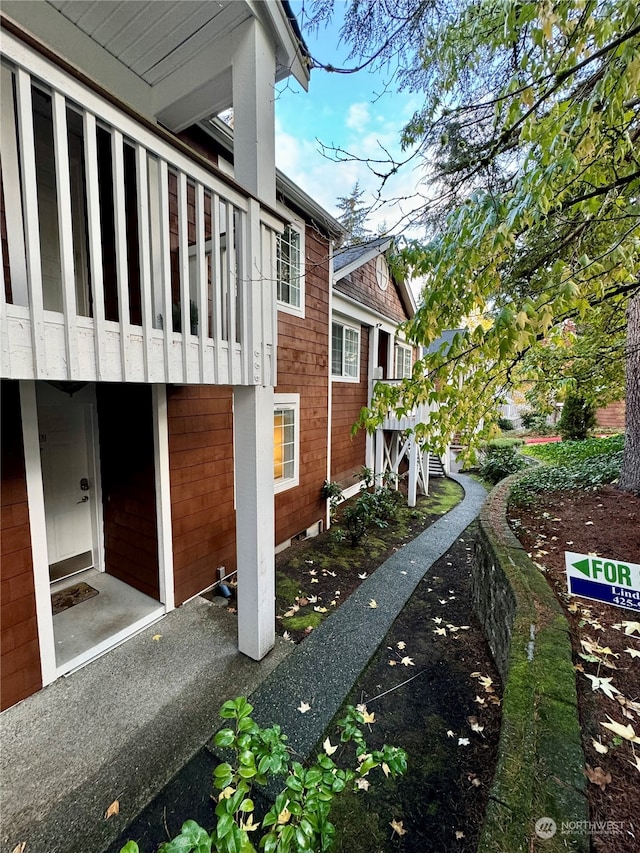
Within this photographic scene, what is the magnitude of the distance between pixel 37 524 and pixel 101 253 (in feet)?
7.07

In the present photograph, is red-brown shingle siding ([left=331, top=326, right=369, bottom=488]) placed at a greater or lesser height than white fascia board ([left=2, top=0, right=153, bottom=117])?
lesser

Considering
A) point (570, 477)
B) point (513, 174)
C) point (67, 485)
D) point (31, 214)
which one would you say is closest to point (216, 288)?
point (31, 214)

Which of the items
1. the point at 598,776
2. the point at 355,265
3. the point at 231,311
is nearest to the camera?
the point at 598,776

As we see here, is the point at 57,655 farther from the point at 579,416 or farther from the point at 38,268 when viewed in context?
the point at 579,416

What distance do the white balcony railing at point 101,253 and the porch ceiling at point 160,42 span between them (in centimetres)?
50

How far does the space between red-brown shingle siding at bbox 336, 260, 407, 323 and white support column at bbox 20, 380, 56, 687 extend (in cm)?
612

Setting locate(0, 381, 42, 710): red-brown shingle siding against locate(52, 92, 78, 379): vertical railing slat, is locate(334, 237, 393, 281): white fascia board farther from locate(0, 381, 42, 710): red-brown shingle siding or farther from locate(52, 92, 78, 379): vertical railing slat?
locate(0, 381, 42, 710): red-brown shingle siding

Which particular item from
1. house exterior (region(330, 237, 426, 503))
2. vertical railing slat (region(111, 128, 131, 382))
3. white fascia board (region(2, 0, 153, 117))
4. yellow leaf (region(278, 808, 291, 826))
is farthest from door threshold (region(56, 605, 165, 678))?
house exterior (region(330, 237, 426, 503))

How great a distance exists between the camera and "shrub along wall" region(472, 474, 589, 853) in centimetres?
157

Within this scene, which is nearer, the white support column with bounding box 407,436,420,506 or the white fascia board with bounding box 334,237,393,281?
the white fascia board with bounding box 334,237,393,281

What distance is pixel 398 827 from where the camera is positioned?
6.70 feet

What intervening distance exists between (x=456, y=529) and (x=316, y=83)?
7.39 m

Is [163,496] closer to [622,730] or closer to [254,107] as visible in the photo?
[254,107]

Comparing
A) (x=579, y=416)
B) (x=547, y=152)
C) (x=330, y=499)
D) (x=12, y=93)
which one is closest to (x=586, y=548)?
(x=547, y=152)
